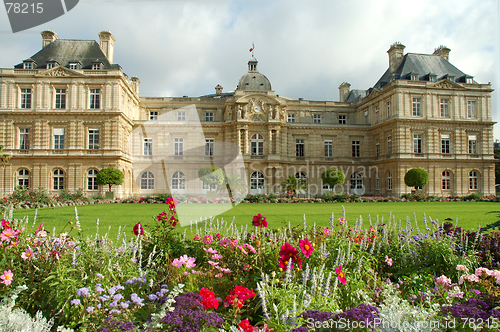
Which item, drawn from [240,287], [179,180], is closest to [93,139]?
[179,180]

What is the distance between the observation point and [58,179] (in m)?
28.3

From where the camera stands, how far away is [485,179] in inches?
1257

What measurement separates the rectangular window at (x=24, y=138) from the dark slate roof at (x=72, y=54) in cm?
572

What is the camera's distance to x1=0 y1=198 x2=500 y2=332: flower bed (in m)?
2.52

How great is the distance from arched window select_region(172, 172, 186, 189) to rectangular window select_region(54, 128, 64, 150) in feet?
33.8

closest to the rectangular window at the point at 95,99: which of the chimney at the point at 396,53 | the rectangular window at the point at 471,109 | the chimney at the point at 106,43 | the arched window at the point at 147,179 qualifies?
the chimney at the point at 106,43

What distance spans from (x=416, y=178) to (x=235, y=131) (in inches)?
667

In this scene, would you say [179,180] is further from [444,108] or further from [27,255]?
[27,255]

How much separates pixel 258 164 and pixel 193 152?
6.94m

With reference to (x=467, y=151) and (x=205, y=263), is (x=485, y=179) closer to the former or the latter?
(x=467, y=151)

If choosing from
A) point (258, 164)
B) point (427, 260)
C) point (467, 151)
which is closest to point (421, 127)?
point (467, 151)

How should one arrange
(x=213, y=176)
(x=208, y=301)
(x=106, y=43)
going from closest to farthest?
(x=208, y=301), (x=213, y=176), (x=106, y=43)

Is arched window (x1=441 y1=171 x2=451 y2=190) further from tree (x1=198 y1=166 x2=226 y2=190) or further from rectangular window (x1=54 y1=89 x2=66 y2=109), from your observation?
rectangular window (x1=54 y1=89 x2=66 y2=109)

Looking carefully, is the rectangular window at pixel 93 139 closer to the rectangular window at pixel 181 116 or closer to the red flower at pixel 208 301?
the rectangular window at pixel 181 116
